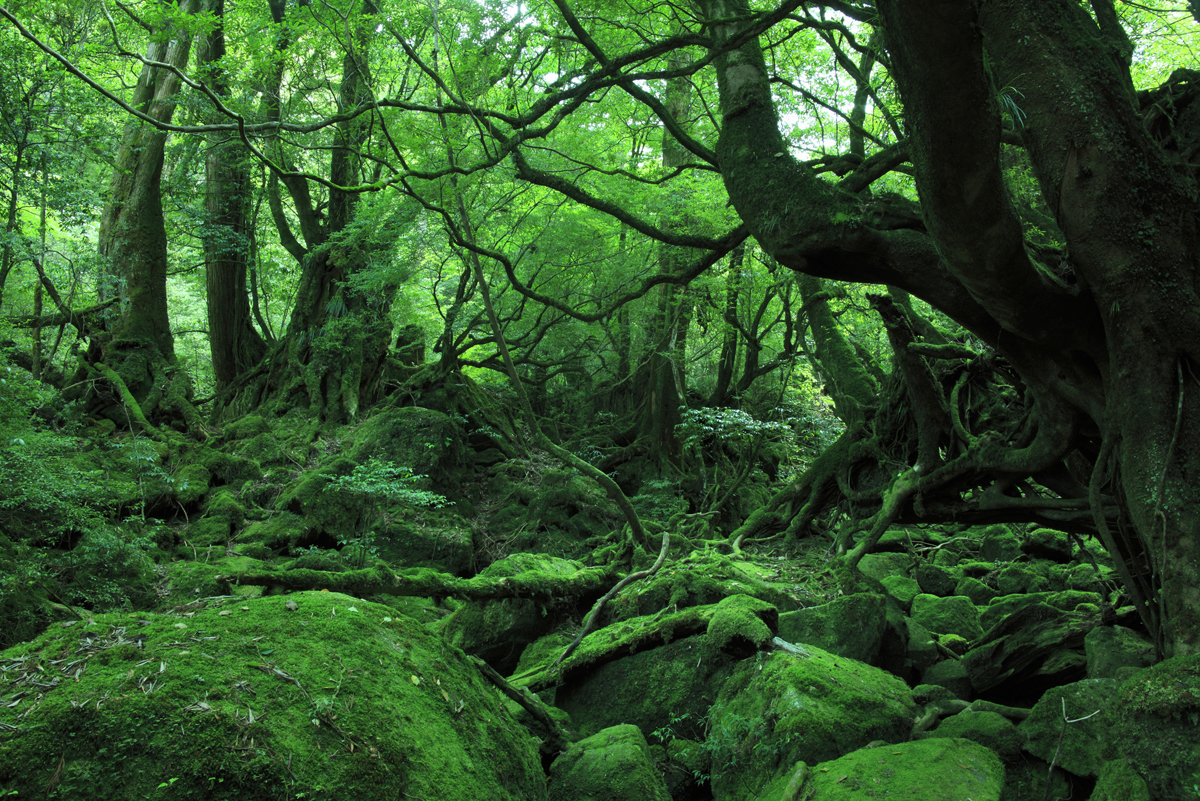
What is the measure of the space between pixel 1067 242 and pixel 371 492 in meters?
7.22

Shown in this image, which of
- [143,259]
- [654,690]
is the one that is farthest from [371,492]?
[143,259]

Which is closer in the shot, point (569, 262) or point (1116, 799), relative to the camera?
point (1116, 799)

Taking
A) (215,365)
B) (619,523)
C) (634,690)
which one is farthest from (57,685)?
(215,365)

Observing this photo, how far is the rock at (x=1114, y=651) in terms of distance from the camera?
353 centimetres

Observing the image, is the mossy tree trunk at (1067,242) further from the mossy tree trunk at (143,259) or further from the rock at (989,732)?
the mossy tree trunk at (143,259)

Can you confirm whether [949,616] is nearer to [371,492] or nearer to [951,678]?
[951,678]

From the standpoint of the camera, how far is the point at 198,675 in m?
2.11

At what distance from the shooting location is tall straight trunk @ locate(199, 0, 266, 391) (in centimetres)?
1248

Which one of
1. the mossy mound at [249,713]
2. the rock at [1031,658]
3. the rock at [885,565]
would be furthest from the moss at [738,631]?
the rock at [885,565]

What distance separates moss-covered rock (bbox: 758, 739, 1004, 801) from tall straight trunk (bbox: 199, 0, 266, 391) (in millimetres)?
12964

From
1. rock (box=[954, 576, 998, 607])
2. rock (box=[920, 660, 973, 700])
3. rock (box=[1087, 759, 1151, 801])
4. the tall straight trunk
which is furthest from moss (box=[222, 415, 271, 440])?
rock (box=[1087, 759, 1151, 801])

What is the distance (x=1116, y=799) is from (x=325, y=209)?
14410 millimetres

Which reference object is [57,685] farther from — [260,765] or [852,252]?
[852,252]

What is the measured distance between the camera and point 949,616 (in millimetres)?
5863
